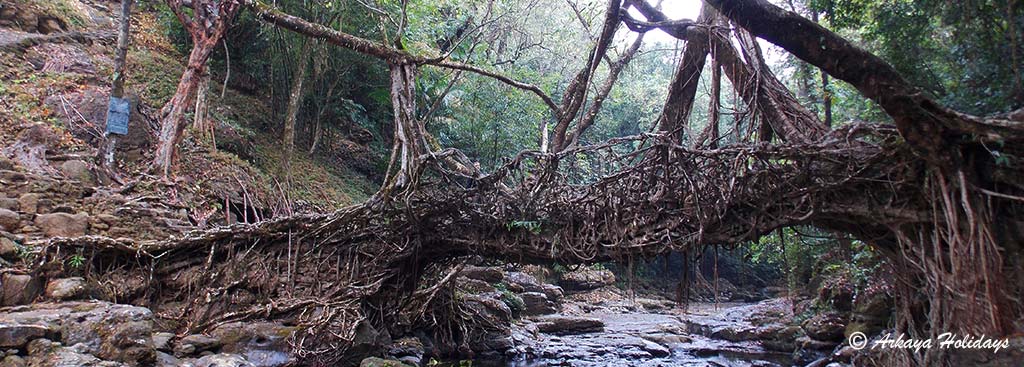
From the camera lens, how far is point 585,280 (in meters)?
19.1

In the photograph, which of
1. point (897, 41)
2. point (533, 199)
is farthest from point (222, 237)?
point (897, 41)

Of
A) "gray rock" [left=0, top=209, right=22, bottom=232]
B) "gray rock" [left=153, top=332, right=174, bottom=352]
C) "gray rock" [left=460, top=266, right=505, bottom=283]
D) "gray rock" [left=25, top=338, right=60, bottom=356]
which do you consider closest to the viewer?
"gray rock" [left=25, top=338, right=60, bottom=356]

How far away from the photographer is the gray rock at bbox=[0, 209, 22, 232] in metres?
5.49

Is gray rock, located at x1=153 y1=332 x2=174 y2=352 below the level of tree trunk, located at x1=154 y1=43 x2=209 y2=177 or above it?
below

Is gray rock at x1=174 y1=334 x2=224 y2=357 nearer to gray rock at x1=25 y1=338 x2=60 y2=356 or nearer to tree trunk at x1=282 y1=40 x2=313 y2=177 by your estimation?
gray rock at x1=25 y1=338 x2=60 y2=356

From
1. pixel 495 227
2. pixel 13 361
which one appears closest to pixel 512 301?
pixel 495 227

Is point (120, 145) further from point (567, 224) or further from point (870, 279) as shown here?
point (870, 279)

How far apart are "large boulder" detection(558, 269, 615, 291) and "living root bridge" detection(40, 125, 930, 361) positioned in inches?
450

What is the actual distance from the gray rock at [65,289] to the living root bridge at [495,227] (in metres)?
0.31

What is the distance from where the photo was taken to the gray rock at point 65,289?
5145mm

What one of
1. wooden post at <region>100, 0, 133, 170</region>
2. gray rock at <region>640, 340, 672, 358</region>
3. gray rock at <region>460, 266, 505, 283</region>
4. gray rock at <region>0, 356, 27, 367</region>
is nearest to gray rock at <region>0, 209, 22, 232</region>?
wooden post at <region>100, 0, 133, 170</region>

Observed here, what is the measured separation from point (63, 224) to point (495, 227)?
473 cm

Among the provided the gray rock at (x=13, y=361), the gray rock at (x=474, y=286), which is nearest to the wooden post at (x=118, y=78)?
the gray rock at (x=13, y=361)

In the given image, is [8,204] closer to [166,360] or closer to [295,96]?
[166,360]
